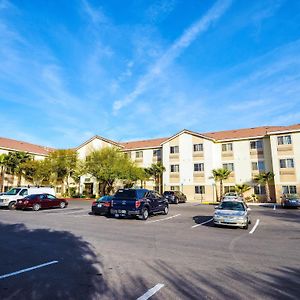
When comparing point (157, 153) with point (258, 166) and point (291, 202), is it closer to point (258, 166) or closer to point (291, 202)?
point (258, 166)

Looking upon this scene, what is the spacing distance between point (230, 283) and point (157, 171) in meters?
38.1

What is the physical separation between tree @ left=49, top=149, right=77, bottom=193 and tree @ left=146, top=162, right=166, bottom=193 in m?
13.6

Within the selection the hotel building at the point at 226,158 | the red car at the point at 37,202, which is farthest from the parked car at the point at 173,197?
the red car at the point at 37,202

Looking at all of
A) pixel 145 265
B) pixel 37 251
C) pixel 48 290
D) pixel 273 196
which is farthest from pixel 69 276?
pixel 273 196

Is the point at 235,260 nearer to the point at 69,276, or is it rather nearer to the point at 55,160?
the point at 69,276

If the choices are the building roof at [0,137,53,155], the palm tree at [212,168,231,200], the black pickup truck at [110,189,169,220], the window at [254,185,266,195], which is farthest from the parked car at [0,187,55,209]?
the window at [254,185,266,195]

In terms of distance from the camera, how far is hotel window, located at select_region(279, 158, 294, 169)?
35.6m

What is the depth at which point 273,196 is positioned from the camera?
3656 cm

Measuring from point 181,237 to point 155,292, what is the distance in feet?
20.2

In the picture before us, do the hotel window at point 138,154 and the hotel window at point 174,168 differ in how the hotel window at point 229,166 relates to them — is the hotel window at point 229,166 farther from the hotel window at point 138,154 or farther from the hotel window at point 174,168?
the hotel window at point 138,154

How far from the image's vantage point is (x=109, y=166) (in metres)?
40.9

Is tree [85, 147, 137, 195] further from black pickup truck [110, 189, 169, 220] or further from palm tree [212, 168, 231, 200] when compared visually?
black pickup truck [110, 189, 169, 220]

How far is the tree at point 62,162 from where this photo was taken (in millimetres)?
45438

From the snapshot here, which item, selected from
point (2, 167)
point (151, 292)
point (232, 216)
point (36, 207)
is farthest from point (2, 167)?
point (151, 292)
